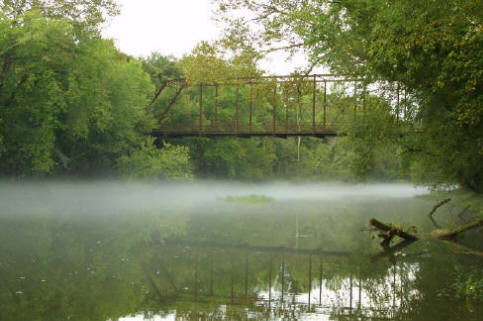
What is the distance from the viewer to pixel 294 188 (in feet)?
216

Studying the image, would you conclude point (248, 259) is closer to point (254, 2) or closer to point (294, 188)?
point (254, 2)

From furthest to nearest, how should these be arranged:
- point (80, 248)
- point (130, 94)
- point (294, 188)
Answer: point (294, 188), point (130, 94), point (80, 248)

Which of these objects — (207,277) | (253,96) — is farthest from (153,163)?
(207,277)

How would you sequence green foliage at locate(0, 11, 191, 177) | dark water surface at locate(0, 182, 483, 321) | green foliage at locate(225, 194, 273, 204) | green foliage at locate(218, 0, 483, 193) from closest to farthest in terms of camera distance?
1. dark water surface at locate(0, 182, 483, 321)
2. green foliage at locate(218, 0, 483, 193)
3. green foliage at locate(0, 11, 191, 177)
4. green foliage at locate(225, 194, 273, 204)

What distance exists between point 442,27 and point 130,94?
36974 mm

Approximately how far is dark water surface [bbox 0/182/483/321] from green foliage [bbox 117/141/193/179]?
19537 millimetres

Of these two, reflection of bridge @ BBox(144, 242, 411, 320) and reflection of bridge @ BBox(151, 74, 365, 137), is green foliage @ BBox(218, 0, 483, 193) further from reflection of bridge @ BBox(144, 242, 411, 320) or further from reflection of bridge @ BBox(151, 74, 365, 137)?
reflection of bridge @ BBox(151, 74, 365, 137)

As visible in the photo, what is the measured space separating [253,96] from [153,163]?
1110 inches

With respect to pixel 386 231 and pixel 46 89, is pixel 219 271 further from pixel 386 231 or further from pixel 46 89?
pixel 46 89

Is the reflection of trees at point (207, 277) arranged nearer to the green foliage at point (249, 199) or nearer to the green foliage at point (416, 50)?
the green foliage at point (416, 50)

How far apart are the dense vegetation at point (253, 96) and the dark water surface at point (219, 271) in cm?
343

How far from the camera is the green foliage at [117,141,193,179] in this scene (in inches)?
1848

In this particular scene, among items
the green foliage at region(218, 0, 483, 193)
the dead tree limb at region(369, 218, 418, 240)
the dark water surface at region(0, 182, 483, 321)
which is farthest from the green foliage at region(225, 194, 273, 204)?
the dead tree limb at region(369, 218, 418, 240)

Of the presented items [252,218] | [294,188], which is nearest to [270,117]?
[294,188]
